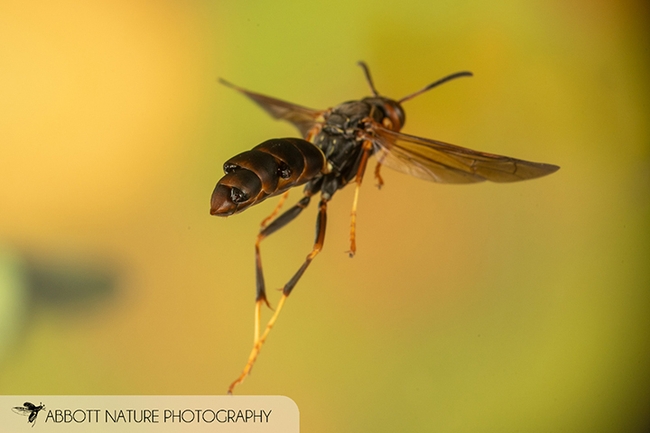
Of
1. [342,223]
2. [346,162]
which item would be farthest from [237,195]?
[342,223]

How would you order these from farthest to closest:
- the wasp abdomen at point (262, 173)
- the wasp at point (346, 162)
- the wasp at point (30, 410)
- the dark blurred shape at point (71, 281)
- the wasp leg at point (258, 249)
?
the dark blurred shape at point (71, 281)
the wasp at point (30, 410)
the wasp leg at point (258, 249)
the wasp at point (346, 162)
the wasp abdomen at point (262, 173)

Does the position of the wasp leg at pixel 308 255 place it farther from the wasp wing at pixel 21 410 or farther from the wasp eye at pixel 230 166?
the wasp wing at pixel 21 410

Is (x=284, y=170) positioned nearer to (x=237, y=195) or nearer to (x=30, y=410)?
(x=237, y=195)

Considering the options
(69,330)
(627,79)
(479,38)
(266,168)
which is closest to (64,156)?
(69,330)

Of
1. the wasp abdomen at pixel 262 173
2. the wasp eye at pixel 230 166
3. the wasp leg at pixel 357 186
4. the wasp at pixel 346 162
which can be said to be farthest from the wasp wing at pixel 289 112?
the wasp eye at pixel 230 166

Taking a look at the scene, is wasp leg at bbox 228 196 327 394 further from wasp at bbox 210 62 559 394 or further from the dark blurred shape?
the dark blurred shape

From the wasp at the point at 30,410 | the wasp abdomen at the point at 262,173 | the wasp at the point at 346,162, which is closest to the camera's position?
the wasp abdomen at the point at 262,173
